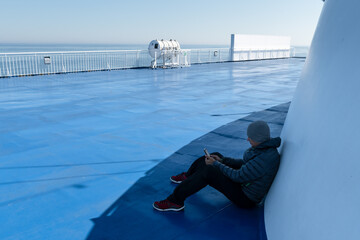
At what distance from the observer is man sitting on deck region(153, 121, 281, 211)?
3.12 metres

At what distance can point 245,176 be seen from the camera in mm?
3148

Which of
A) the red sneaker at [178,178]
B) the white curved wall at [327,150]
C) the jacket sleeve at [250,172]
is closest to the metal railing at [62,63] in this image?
the red sneaker at [178,178]

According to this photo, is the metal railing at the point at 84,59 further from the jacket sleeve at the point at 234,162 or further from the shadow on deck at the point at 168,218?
the jacket sleeve at the point at 234,162

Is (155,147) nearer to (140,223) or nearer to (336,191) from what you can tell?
(140,223)

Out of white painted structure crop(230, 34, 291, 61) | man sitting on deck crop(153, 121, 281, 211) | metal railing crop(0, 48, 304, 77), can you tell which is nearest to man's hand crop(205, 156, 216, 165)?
man sitting on deck crop(153, 121, 281, 211)

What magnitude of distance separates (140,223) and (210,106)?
6015 millimetres

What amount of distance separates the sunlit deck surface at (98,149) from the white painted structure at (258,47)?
14936mm

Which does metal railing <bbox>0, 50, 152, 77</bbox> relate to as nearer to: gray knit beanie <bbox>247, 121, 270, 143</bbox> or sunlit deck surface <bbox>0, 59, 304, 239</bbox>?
sunlit deck surface <bbox>0, 59, 304, 239</bbox>

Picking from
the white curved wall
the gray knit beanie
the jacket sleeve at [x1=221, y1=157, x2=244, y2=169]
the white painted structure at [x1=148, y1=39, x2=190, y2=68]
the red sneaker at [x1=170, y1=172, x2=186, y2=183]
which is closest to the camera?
the white curved wall

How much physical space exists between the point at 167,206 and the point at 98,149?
2.31 m

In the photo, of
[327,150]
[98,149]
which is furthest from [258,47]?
[327,150]

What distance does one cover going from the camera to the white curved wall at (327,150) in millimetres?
1690

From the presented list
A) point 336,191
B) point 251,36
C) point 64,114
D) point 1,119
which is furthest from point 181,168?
point 251,36

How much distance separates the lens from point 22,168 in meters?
4.62
